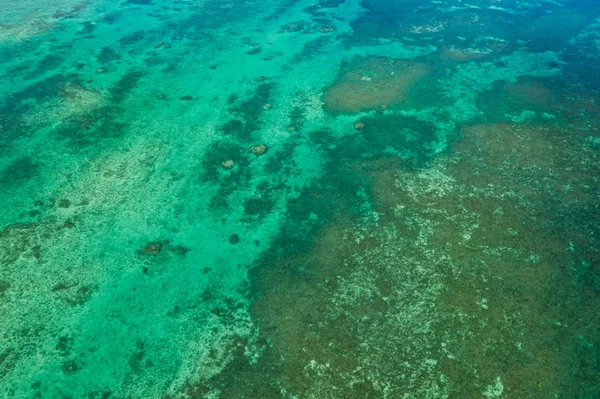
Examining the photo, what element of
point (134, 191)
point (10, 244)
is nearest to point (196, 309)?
point (134, 191)

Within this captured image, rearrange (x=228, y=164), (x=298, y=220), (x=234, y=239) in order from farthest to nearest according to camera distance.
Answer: (x=228, y=164) < (x=298, y=220) < (x=234, y=239)

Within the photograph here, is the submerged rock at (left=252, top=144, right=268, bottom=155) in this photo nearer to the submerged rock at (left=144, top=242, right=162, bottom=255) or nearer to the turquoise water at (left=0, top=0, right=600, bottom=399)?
the turquoise water at (left=0, top=0, right=600, bottom=399)

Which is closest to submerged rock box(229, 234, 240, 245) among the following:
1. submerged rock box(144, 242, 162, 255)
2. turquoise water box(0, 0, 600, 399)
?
turquoise water box(0, 0, 600, 399)

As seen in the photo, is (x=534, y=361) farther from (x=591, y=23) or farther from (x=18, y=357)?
(x=591, y=23)

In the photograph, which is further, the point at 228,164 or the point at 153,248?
the point at 228,164

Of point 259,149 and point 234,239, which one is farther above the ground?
point 259,149

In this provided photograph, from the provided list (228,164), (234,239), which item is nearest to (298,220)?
(234,239)

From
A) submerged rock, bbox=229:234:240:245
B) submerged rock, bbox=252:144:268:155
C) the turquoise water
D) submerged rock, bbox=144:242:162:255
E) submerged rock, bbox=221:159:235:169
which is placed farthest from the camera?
submerged rock, bbox=252:144:268:155

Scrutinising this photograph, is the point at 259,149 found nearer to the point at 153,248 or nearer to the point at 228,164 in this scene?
the point at 228,164
